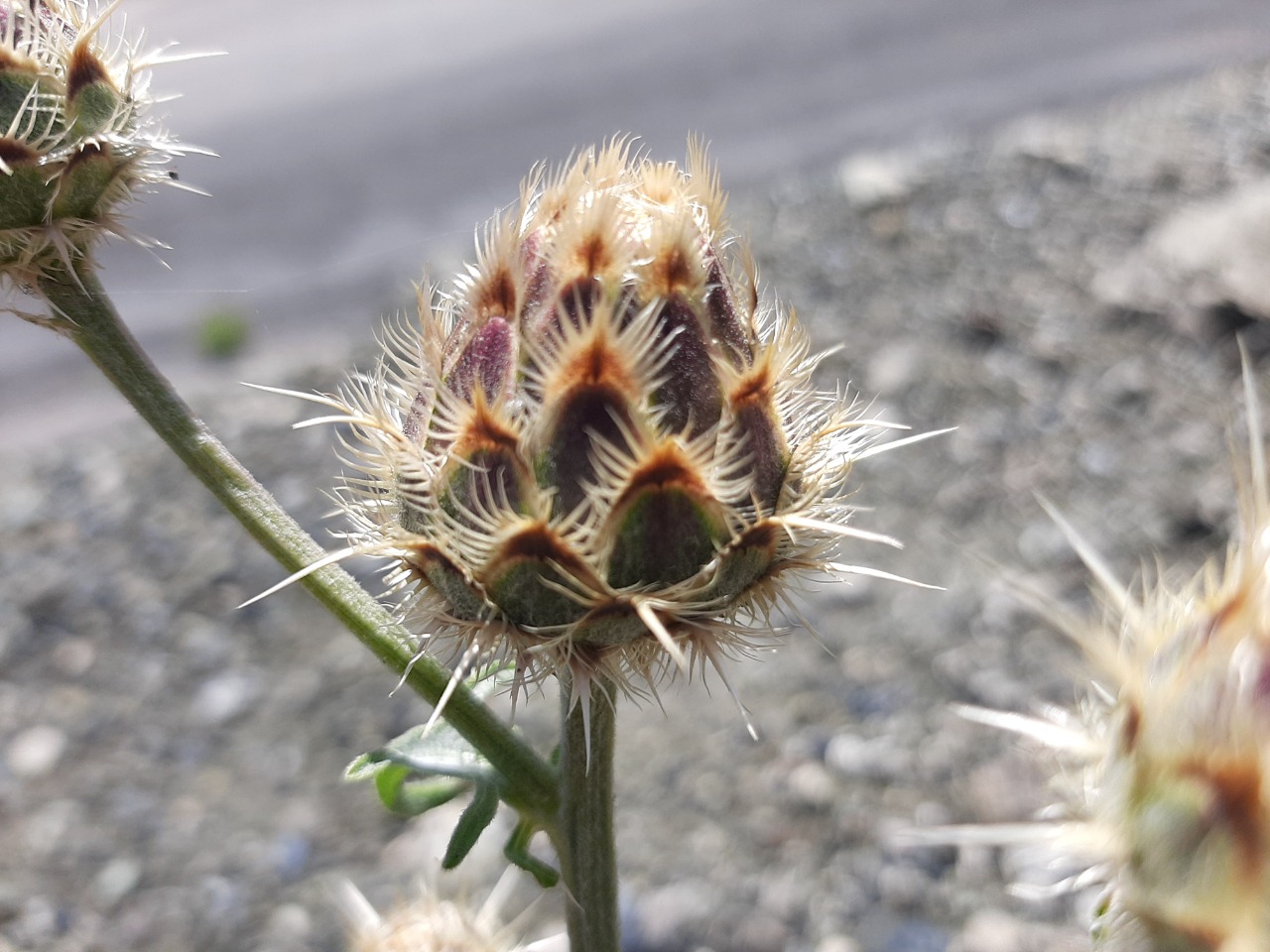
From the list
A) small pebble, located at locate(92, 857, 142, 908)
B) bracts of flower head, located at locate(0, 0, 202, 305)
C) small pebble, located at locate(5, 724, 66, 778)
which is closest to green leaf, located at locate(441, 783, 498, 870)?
bracts of flower head, located at locate(0, 0, 202, 305)

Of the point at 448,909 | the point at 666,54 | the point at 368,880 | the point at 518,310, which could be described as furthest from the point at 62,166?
the point at 666,54

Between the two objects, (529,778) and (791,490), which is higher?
(791,490)

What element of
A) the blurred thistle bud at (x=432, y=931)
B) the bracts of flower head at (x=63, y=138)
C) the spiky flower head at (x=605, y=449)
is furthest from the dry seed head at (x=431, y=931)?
the bracts of flower head at (x=63, y=138)

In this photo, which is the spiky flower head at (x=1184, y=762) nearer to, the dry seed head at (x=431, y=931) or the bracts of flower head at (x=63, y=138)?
the dry seed head at (x=431, y=931)

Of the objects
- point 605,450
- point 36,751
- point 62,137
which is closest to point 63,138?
point 62,137

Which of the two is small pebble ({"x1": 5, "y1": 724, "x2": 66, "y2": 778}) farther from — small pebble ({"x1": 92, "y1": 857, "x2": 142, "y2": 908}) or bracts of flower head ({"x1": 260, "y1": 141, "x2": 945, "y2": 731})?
bracts of flower head ({"x1": 260, "y1": 141, "x2": 945, "y2": 731})

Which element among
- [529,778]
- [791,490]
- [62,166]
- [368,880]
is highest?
[62,166]

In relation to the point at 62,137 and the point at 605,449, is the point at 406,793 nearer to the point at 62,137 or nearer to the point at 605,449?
the point at 605,449

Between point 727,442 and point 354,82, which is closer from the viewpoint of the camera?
point 727,442

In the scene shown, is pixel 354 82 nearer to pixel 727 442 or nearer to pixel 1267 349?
pixel 1267 349
